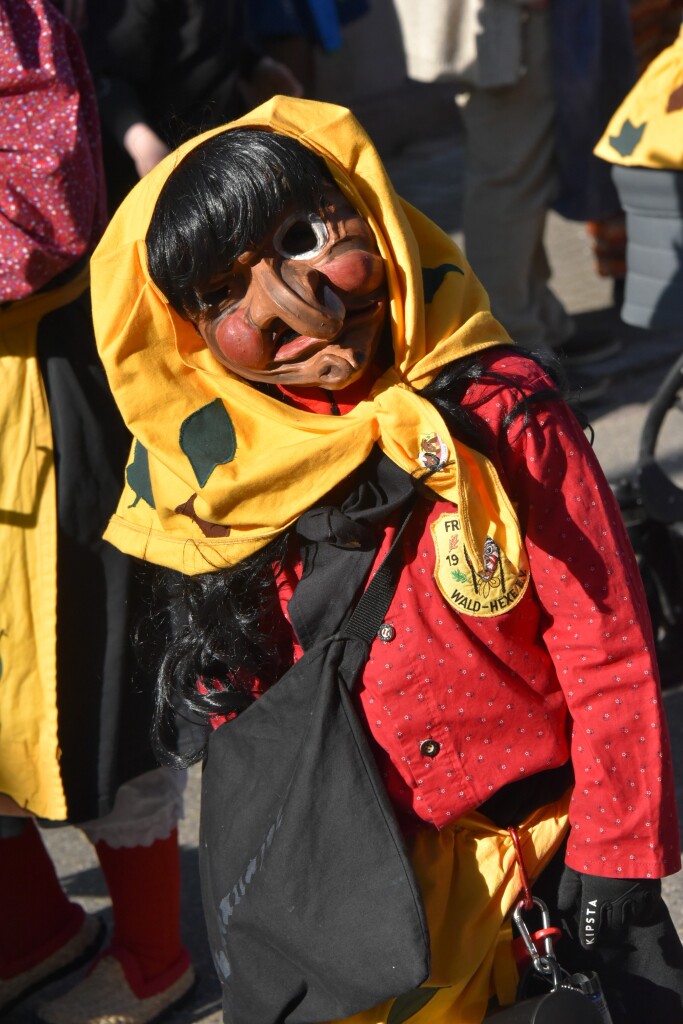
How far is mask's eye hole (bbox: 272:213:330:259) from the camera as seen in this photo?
1.73 meters

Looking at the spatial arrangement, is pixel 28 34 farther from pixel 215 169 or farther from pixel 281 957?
pixel 281 957

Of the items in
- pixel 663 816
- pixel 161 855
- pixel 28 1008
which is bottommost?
pixel 28 1008

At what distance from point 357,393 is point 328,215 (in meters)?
0.24

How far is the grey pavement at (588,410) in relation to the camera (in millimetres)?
2859

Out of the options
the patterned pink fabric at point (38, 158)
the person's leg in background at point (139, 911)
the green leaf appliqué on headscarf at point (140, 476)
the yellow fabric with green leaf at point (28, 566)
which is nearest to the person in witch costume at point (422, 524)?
the green leaf appliqué on headscarf at point (140, 476)

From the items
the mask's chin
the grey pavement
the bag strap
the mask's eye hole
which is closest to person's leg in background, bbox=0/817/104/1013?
the grey pavement

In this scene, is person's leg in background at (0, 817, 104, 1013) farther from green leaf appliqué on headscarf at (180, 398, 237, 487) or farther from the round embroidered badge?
the round embroidered badge

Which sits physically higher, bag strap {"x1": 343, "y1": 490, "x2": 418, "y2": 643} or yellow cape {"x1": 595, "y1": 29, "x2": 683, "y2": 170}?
bag strap {"x1": 343, "y1": 490, "x2": 418, "y2": 643}

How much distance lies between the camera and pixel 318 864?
1.74 metres

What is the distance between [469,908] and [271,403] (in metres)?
0.72

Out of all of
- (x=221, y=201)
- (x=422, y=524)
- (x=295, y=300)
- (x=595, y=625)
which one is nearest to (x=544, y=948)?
(x=595, y=625)

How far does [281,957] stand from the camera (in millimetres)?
1786

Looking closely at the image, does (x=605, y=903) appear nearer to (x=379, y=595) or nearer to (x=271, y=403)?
(x=379, y=595)

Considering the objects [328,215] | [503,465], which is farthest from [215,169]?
[503,465]
